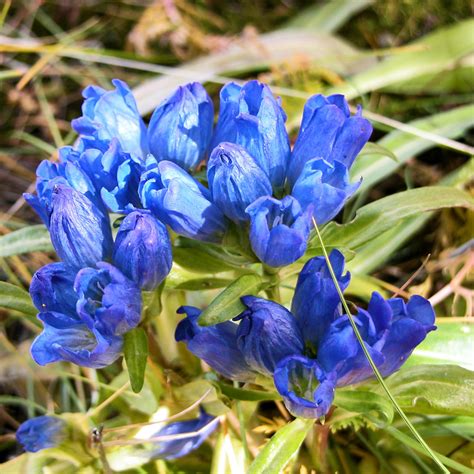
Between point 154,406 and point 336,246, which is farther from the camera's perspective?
point 154,406

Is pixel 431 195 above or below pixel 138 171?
below

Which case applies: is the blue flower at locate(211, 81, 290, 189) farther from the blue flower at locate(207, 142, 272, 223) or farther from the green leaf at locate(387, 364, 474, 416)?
the green leaf at locate(387, 364, 474, 416)

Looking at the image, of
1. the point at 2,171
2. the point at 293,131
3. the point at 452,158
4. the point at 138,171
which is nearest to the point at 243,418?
the point at 138,171

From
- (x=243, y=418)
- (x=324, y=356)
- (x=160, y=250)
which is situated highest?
(x=160, y=250)

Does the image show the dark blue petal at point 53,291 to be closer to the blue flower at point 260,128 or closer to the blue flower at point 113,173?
the blue flower at point 113,173

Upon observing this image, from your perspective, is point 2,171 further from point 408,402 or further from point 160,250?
point 408,402

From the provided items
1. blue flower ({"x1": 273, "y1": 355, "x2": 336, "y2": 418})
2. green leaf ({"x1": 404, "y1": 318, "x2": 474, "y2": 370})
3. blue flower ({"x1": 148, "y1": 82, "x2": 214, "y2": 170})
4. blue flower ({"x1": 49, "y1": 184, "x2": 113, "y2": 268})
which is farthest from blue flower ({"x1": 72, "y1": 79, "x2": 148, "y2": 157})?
green leaf ({"x1": 404, "y1": 318, "x2": 474, "y2": 370})
